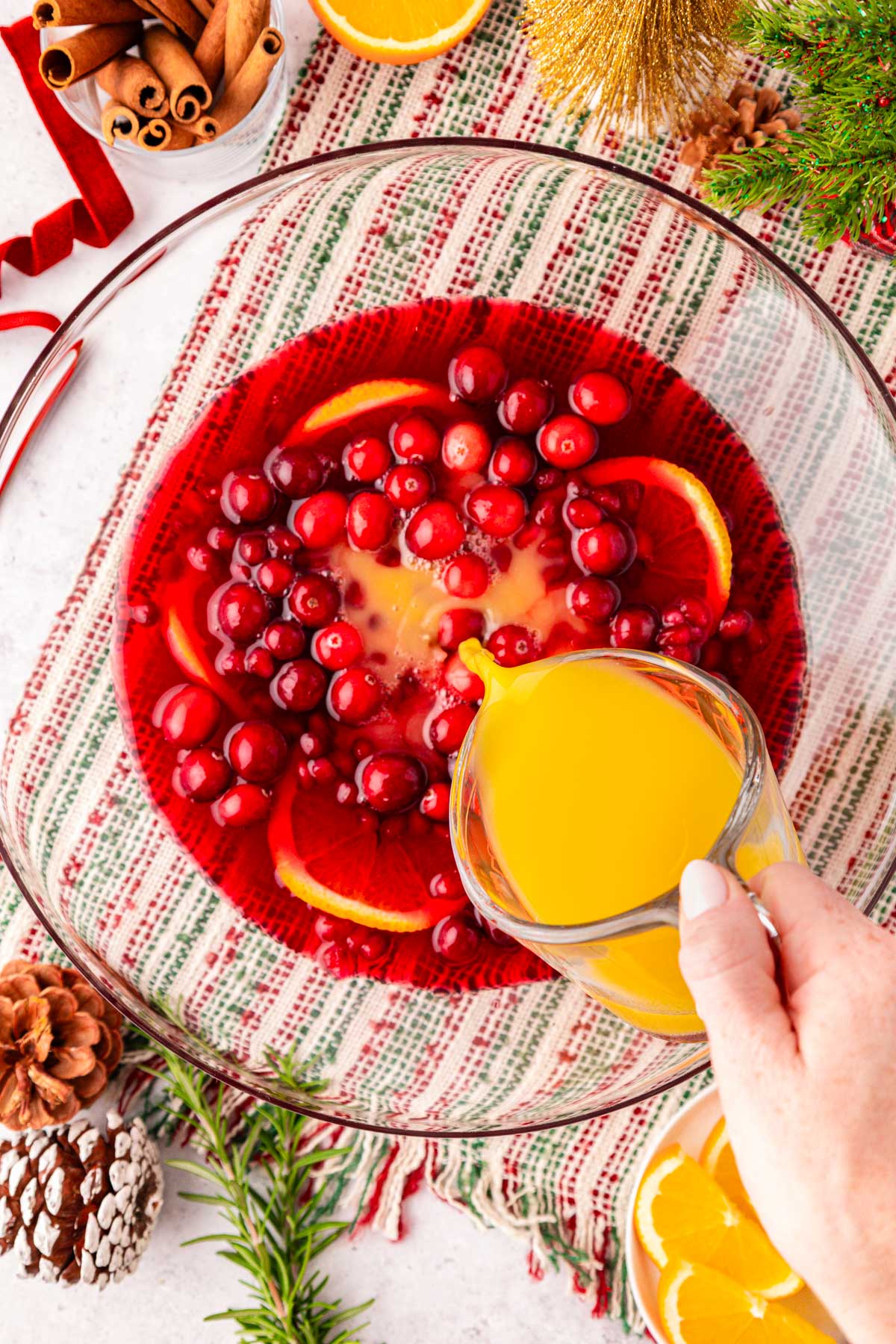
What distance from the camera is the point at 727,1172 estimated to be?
138 cm

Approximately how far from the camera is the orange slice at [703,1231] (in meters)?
1.36

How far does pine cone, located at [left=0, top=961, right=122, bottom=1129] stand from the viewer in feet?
4.46

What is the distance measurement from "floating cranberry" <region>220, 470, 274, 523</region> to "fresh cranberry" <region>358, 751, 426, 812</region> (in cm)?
31

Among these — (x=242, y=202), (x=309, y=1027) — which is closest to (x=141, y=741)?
(x=309, y=1027)

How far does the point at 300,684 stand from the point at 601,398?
471 millimetres

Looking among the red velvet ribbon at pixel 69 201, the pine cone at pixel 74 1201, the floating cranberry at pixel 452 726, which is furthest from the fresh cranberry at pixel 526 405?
the pine cone at pixel 74 1201

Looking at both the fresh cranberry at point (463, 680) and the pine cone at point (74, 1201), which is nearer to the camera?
the fresh cranberry at point (463, 680)

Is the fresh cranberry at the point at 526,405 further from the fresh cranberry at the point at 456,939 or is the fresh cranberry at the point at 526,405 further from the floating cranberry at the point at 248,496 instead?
the fresh cranberry at the point at 456,939

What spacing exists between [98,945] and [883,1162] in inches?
36.5

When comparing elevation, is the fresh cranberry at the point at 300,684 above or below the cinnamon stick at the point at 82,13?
below

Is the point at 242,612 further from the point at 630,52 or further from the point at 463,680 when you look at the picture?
the point at 630,52

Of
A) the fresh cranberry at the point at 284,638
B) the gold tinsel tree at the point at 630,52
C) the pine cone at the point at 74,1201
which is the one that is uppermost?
the gold tinsel tree at the point at 630,52

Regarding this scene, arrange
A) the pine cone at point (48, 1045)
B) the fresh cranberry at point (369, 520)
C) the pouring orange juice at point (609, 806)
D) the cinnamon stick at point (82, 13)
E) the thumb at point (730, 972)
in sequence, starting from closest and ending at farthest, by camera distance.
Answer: the thumb at point (730, 972), the pouring orange juice at point (609, 806), the cinnamon stick at point (82, 13), the fresh cranberry at point (369, 520), the pine cone at point (48, 1045)

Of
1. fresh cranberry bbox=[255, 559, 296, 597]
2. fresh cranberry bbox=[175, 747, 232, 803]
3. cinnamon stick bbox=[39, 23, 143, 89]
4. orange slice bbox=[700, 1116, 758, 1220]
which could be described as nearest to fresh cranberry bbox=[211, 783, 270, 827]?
fresh cranberry bbox=[175, 747, 232, 803]
